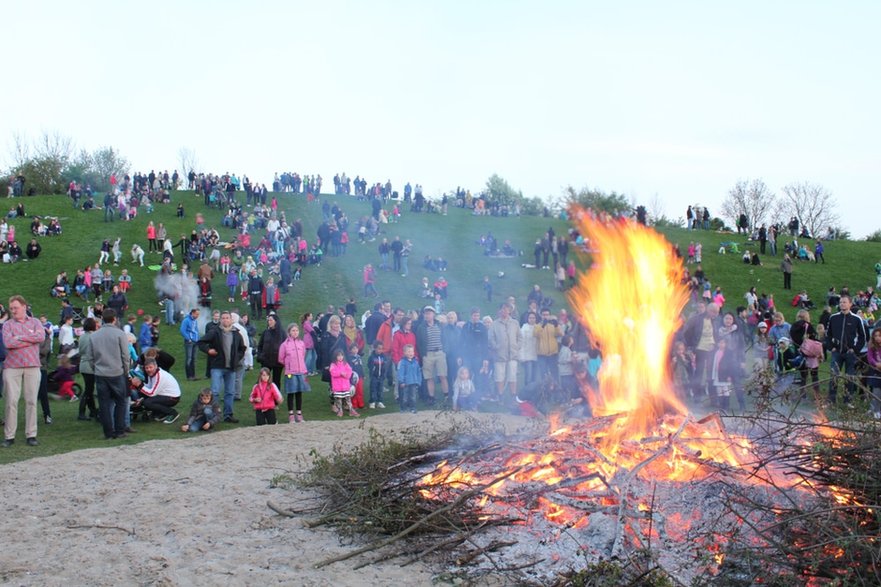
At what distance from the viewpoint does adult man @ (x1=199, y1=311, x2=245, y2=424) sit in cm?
1352

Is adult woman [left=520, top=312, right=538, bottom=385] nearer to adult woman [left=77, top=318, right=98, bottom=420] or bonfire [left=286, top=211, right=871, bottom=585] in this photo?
bonfire [left=286, top=211, right=871, bottom=585]

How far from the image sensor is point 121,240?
37844 millimetres

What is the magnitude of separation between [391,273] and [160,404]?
23283mm

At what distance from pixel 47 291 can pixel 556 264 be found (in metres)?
21.0

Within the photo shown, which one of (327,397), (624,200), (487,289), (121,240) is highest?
(624,200)

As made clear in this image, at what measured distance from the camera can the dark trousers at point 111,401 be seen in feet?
38.5

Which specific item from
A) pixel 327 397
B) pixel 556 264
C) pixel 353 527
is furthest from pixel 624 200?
pixel 353 527

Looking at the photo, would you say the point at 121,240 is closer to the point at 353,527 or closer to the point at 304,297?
the point at 304,297

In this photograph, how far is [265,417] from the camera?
13188mm

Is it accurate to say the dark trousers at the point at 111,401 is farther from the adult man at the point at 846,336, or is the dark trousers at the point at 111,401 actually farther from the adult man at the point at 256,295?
the adult man at the point at 256,295

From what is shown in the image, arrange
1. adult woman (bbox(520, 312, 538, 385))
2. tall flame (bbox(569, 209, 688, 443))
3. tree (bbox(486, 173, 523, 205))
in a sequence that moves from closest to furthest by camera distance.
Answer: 1. tall flame (bbox(569, 209, 688, 443))
2. adult woman (bbox(520, 312, 538, 385))
3. tree (bbox(486, 173, 523, 205))

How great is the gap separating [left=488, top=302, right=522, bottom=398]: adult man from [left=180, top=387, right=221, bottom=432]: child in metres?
5.83

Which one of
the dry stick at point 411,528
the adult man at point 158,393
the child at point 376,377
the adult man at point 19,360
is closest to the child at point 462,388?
the child at point 376,377

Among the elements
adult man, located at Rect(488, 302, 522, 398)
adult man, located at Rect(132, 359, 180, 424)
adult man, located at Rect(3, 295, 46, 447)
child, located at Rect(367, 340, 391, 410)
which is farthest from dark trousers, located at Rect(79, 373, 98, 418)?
adult man, located at Rect(488, 302, 522, 398)
